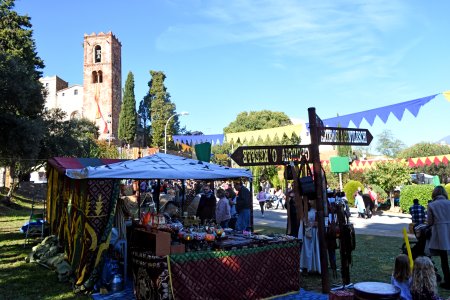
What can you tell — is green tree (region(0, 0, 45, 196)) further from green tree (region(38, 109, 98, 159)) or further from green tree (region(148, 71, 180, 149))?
green tree (region(148, 71, 180, 149))

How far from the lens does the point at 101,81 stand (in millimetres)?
57062

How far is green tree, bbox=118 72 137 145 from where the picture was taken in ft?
177

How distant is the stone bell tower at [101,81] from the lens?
5556cm

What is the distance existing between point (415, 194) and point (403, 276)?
1684cm

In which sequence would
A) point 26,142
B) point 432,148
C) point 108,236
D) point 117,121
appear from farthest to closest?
point 432,148 < point 117,121 < point 26,142 < point 108,236

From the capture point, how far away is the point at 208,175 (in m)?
7.15

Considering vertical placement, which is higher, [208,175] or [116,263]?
[208,175]

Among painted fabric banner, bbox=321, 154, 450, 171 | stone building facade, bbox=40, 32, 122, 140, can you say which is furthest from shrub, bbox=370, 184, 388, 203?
stone building facade, bbox=40, 32, 122, 140

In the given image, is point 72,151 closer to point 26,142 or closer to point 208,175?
point 26,142

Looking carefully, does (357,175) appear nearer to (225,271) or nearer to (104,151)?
(104,151)

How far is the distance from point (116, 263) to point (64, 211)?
3294 millimetres

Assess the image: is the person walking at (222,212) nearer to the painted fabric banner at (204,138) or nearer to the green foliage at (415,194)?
the painted fabric banner at (204,138)

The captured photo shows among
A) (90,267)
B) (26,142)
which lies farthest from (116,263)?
(26,142)

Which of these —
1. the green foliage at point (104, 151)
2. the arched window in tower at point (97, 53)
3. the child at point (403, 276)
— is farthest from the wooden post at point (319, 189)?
the arched window in tower at point (97, 53)
